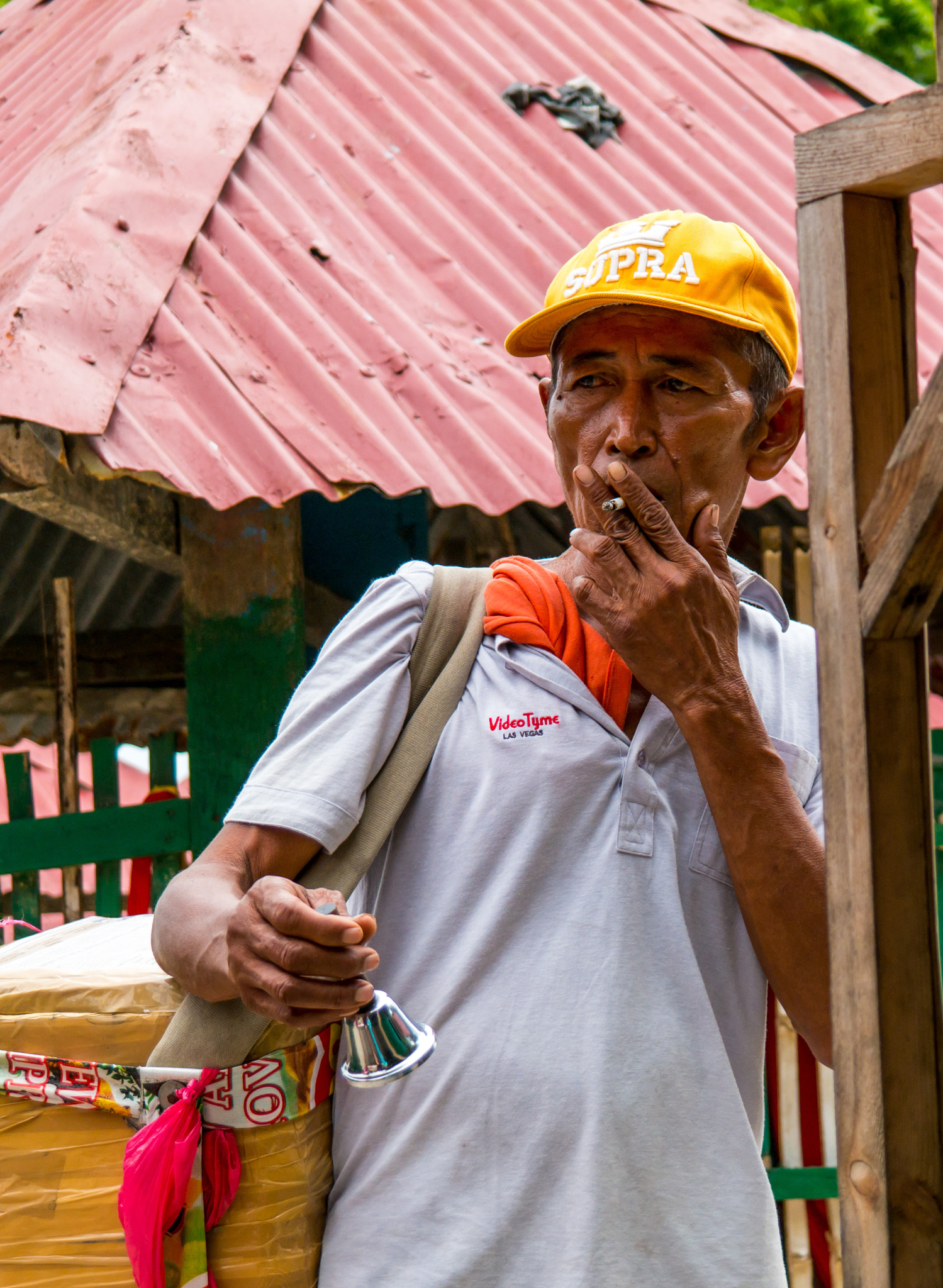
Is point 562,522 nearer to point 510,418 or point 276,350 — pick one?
point 510,418

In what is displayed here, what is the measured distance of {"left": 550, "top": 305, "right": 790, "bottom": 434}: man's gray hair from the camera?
5.35ft

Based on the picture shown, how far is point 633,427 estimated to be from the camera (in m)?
1.60

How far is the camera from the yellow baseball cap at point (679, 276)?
1555 millimetres

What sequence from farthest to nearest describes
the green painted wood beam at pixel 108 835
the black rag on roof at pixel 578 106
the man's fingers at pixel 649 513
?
the black rag on roof at pixel 578 106 → the green painted wood beam at pixel 108 835 → the man's fingers at pixel 649 513

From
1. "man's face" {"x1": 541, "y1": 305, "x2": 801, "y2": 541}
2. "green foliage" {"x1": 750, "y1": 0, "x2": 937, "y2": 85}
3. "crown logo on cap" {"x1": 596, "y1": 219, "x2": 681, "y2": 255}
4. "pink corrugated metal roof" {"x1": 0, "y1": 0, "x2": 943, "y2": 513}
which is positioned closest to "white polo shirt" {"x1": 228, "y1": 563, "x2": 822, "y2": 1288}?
"man's face" {"x1": 541, "y1": 305, "x2": 801, "y2": 541}

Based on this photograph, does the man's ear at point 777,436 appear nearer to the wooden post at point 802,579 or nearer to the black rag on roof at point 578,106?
the wooden post at point 802,579

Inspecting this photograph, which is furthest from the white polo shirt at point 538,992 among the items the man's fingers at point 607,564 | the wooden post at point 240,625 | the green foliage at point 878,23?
the green foliage at point 878,23

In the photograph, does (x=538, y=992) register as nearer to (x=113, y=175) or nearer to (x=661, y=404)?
(x=661, y=404)

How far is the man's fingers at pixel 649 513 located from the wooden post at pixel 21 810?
2.42 meters

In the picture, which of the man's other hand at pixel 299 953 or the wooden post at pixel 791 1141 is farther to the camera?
the wooden post at pixel 791 1141

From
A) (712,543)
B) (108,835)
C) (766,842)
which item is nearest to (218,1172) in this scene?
(766,842)

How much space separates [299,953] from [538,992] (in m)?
0.32

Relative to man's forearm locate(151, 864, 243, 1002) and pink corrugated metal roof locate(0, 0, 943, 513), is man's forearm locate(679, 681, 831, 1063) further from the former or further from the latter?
pink corrugated metal roof locate(0, 0, 943, 513)

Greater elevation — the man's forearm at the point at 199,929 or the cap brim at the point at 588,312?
the cap brim at the point at 588,312
